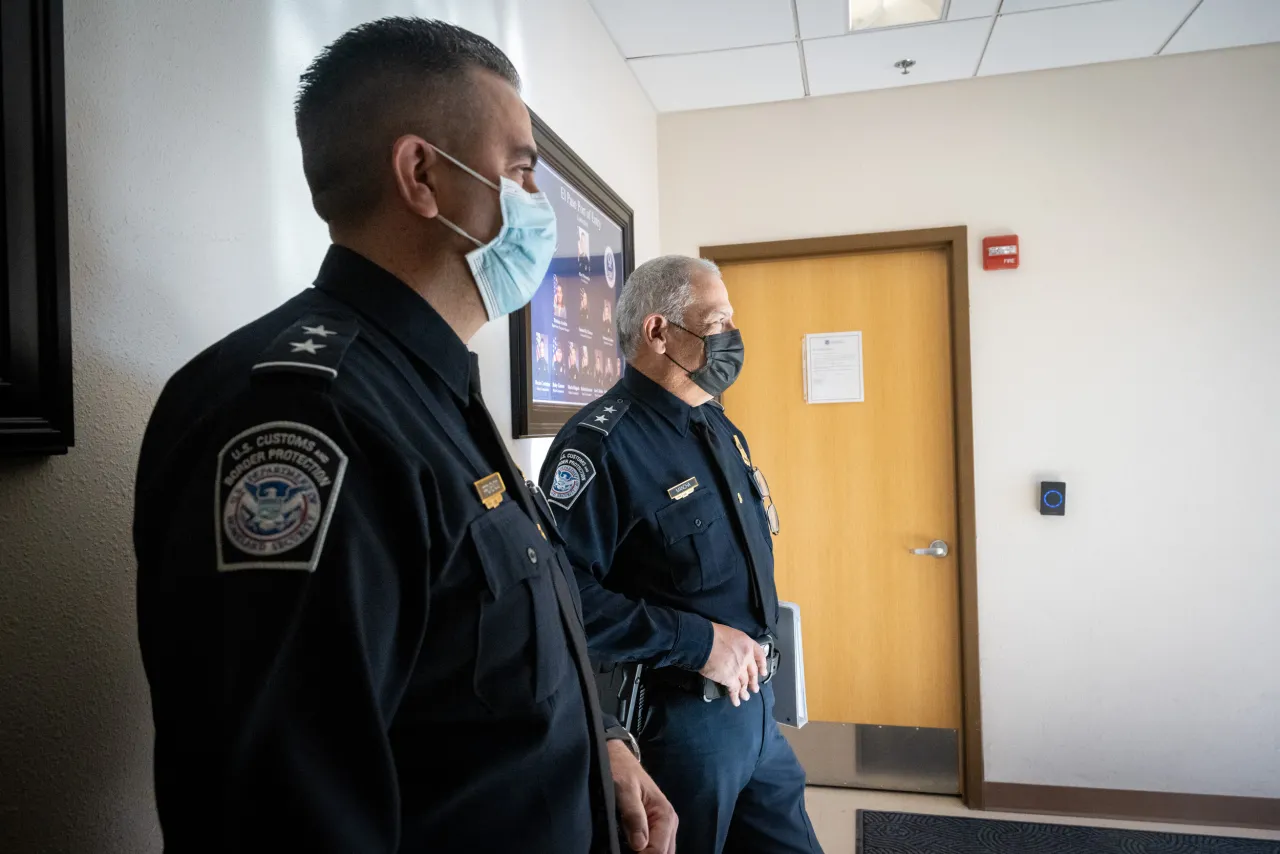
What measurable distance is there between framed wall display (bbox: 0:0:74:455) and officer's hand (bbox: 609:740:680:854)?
0.65 meters

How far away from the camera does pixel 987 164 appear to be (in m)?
2.94

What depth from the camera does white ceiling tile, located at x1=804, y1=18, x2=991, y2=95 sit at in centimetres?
255

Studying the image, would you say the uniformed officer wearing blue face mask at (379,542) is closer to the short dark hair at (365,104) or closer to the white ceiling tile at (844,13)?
the short dark hair at (365,104)

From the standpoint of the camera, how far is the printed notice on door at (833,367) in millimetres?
3094

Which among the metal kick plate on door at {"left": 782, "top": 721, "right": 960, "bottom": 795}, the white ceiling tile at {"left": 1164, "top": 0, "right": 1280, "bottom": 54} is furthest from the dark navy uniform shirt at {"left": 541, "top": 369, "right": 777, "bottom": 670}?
the white ceiling tile at {"left": 1164, "top": 0, "right": 1280, "bottom": 54}

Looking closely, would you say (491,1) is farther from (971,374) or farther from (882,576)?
(882,576)

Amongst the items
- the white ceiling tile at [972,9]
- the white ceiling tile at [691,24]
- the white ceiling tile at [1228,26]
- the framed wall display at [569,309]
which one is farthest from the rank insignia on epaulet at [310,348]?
the white ceiling tile at [1228,26]

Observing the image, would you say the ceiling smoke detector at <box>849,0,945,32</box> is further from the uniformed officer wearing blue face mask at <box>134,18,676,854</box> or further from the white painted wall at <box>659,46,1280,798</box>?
the uniformed officer wearing blue face mask at <box>134,18,676,854</box>

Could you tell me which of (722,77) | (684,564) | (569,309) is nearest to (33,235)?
(684,564)

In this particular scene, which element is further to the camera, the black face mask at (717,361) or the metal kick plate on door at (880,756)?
the metal kick plate on door at (880,756)

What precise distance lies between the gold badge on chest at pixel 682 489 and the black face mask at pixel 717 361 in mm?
226

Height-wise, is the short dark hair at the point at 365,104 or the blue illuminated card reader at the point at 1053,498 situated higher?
the short dark hair at the point at 365,104

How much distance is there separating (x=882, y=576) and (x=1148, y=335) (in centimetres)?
126

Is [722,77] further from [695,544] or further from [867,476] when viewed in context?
[695,544]
